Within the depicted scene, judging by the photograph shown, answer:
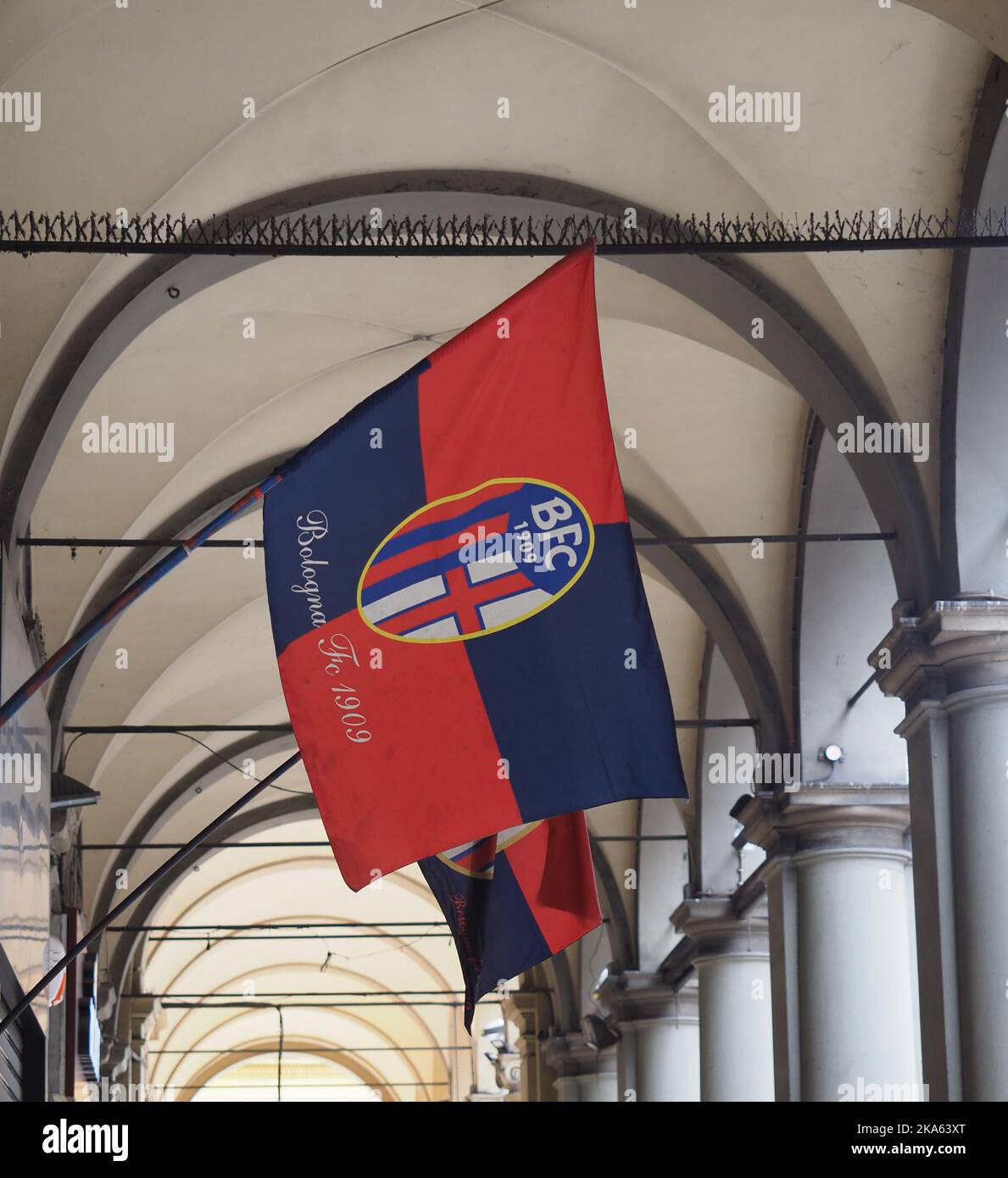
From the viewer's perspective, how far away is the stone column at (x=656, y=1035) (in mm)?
18578

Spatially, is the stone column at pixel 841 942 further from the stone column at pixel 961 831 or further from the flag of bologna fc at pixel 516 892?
the flag of bologna fc at pixel 516 892

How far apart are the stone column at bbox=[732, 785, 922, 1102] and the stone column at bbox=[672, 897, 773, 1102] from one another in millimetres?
3276

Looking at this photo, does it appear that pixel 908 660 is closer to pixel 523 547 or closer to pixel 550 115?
pixel 550 115

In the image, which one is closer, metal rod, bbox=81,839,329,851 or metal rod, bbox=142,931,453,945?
metal rod, bbox=81,839,329,851

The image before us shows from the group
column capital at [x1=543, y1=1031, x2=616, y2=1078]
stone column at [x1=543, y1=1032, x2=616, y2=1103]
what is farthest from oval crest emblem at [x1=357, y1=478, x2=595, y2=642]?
column capital at [x1=543, y1=1031, x2=616, y2=1078]

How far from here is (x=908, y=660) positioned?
862 centimetres

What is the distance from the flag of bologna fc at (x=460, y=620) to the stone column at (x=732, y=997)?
10166 mm

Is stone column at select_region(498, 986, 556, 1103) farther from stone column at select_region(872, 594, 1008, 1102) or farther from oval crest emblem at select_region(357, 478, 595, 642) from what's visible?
oval crest emblem at select_region(357, 478, 595, 642)

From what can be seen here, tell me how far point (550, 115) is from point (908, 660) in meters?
3.30

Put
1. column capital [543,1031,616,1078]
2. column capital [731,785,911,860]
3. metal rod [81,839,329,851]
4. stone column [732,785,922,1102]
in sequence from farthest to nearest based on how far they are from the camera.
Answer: column capital [543,1031,616,1078], metal rod [81,839,329,851], column capital [731,785,911,860], stone column [732,785,922,1102]

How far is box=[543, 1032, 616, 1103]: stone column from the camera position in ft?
76.2

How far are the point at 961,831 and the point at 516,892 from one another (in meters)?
2.45

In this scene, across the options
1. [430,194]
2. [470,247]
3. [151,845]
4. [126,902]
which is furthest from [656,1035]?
[126,902]
